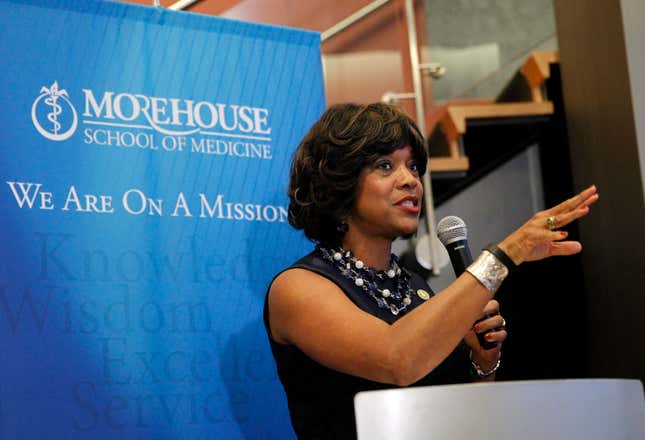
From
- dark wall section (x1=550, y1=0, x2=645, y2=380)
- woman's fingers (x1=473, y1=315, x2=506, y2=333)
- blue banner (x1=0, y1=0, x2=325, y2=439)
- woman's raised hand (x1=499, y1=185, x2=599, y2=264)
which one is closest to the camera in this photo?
woman's raised hand (x1=499, y1=185, x2=599, y2=264)

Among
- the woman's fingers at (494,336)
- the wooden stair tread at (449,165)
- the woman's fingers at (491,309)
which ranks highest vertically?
the wooden stair tread at (449,165)

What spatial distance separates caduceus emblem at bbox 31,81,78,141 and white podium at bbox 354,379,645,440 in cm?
121

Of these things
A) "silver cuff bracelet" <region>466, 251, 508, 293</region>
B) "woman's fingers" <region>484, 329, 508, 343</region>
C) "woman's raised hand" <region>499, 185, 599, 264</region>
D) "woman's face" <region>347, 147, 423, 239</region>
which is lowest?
"woman's fingers" <region>484, 329, 508, 343</region>

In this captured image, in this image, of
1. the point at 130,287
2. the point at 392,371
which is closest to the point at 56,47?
the point at 130,287

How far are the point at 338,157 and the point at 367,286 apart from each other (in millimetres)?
290

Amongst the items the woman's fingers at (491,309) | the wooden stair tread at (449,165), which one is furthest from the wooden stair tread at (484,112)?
the woman's fingers at (491,309)

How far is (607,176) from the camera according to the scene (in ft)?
13.4

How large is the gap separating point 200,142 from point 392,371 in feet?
3.39

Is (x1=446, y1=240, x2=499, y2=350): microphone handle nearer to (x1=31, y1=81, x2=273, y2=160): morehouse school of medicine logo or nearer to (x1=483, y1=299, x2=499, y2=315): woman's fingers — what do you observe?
(x1=483, y1=299, x2=499, y2=315): woman's fingers

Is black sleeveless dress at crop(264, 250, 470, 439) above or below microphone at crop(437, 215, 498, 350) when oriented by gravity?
below

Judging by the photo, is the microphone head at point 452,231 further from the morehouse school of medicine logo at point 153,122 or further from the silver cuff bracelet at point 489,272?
the morehouse school of medicine logo at point 153,122

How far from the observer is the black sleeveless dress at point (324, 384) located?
212 cm

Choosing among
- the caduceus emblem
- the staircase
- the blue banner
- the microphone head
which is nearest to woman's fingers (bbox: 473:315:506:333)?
the microphone head

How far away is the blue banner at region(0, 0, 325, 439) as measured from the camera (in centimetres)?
238
